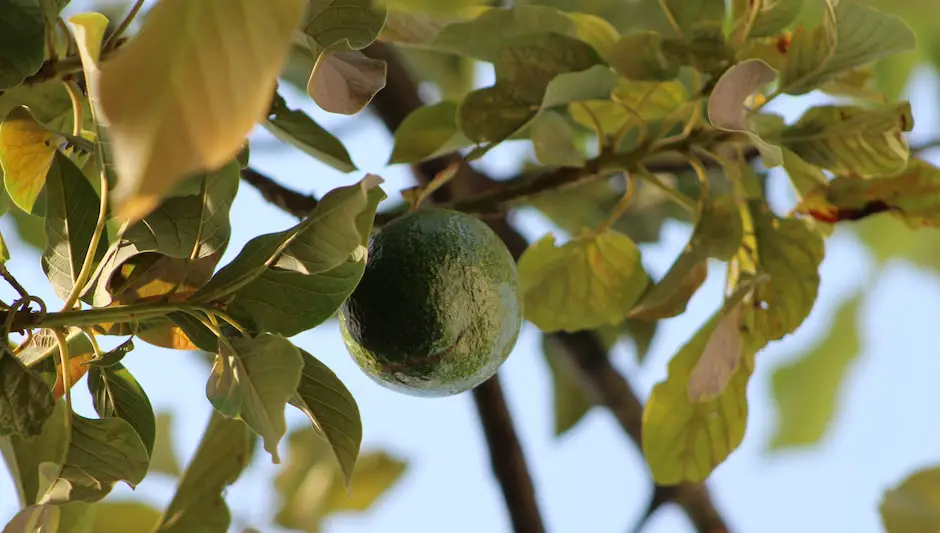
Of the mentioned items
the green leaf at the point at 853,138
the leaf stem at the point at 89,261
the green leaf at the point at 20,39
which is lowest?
the green leaf at the point at 853,138

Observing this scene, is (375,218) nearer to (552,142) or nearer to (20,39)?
(552,142)

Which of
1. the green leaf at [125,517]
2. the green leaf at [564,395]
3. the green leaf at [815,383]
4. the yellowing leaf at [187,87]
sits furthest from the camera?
the green leaf at [815,383]

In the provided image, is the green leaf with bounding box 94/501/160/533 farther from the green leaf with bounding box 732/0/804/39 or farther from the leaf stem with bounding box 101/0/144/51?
the green leaf with bounding box 732/0/804/39

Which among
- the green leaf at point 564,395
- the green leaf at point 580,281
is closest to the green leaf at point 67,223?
the green leaf at point 580,281

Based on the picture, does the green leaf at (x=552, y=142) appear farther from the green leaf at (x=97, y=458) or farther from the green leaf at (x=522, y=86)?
the green leaf at (x=97, y=458)

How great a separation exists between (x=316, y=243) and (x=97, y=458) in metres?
0.25

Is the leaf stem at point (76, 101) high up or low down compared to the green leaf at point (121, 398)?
up

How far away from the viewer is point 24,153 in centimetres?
80

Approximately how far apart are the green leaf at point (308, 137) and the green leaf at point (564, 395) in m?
0.90

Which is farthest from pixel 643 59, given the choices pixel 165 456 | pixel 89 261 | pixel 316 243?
pixel 165 456

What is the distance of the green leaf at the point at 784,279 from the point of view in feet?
3.32

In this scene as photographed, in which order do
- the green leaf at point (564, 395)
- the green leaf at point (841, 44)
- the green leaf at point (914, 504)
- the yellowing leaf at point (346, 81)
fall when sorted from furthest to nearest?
the green leaf at point (564, 395) → the green leaf at point (914, 504) → the green leaf at point (841, 44) → the yellowing leaf at point (346, 81)

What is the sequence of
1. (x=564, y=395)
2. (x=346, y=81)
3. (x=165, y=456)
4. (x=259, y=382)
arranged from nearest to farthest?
(x=259, y=382) < (x=346, y=81) < (x=165, y=456) < (x=564, y=395)

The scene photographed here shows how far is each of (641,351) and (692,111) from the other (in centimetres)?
56
